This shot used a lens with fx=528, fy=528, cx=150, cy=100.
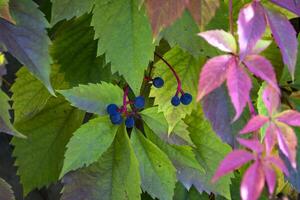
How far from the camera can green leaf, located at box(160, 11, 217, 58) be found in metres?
0.87

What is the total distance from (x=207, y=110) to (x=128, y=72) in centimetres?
15

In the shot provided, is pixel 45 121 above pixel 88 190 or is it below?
above

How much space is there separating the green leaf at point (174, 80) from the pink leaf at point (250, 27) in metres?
0.31

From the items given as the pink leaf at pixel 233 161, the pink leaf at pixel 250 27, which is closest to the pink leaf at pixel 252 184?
the pink leaf at pixel 233 161

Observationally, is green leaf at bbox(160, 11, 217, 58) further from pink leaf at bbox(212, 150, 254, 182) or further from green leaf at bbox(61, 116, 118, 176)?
pink leaf at bbox(212, 150, 254, 182)

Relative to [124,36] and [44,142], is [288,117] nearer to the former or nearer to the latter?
[124,36]

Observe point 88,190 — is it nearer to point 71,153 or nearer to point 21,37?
point 71,153

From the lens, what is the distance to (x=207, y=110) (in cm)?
82

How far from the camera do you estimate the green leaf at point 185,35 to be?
2.85 feet

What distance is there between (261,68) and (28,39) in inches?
15.2

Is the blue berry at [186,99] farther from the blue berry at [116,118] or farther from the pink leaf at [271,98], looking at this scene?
the pink leaf at [271,98]

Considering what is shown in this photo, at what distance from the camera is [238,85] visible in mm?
607

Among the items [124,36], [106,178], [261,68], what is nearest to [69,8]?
[124,36]

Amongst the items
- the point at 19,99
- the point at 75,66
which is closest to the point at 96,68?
the point at 75,66
